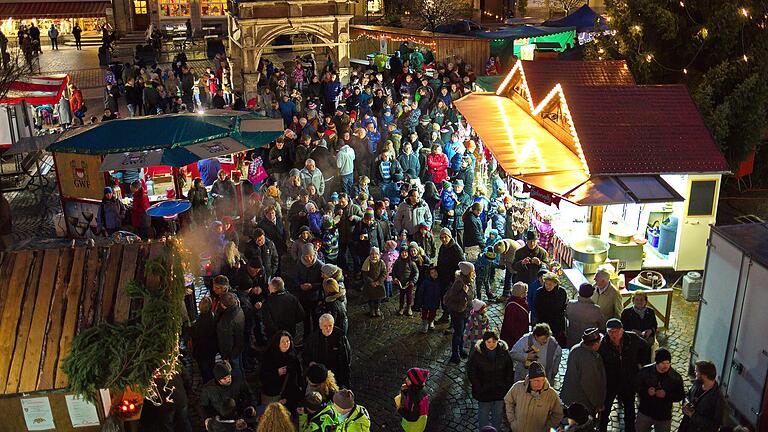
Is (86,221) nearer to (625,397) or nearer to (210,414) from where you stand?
(210,414)

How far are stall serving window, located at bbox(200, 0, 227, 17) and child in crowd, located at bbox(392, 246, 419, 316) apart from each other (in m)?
33.7

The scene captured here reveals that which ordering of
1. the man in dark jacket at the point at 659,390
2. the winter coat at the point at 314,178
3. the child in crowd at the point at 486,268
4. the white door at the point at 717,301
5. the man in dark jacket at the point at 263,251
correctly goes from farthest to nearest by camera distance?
the winter coat at the point at 314,178 < the child in crowd at the point at 486,268 < the man in dark jacket at the point at 263,251 < the white door at the point at 717,301 < the man in dark jacket at the point at 659,390

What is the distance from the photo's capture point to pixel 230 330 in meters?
9.02

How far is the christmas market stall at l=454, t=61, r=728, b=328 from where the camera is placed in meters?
11.5

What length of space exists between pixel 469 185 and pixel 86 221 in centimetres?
763

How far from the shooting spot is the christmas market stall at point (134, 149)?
42.2 feet

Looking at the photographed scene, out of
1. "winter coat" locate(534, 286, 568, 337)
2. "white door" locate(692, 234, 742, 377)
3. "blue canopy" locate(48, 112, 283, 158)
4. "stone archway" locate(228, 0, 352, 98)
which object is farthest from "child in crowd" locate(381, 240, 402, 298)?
"stone archway" locate(228, 0, 352, 98)

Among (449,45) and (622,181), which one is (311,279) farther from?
(449,45)

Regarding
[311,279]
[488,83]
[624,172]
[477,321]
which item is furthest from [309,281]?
[488,83]

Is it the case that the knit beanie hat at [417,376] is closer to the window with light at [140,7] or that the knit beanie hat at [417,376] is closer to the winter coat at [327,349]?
the winter coat at [327,349]

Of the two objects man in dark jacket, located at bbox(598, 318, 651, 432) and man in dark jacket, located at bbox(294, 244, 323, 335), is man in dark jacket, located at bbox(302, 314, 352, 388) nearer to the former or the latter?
man in dark jacket, located at bbox(294, 244, 323, 335)

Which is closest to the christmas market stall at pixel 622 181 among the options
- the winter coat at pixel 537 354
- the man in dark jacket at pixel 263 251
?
the winter coat at pixel 537 354

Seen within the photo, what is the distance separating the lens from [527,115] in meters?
15.9

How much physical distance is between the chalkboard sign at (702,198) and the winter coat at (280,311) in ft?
22.5
